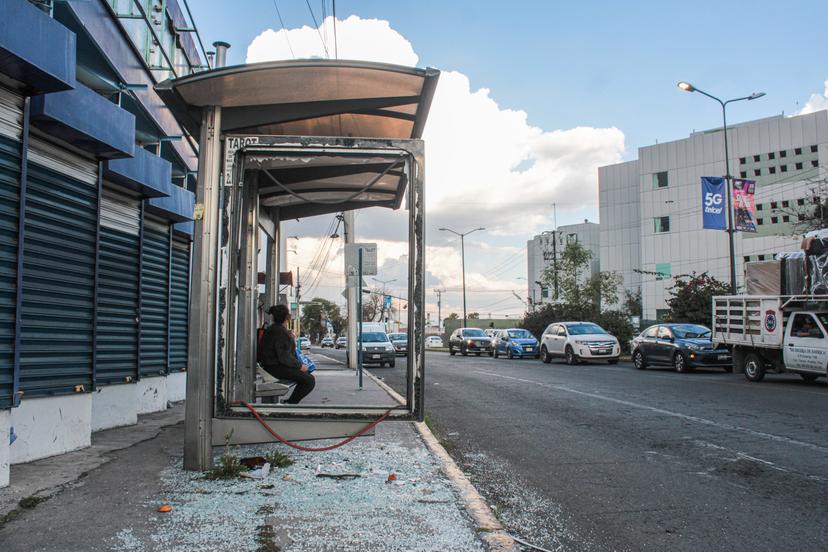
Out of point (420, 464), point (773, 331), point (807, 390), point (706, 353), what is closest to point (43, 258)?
point (420, 464)

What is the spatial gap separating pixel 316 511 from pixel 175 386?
7906 millimetres

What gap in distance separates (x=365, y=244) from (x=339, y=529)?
431 inches

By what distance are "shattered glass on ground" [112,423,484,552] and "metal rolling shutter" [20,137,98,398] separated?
1.59m

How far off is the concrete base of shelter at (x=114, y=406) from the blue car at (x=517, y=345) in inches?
1011

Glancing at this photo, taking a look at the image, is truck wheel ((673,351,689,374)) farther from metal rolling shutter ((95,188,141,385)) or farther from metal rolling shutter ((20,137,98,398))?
metal rolling shutter ((20,137,98,398))

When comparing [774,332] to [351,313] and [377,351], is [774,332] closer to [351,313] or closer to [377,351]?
[351,313]

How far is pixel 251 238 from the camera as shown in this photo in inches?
319

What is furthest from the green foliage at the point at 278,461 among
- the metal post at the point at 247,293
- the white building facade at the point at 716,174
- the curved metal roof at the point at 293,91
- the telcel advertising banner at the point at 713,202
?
the white building facade at the point at 716,174

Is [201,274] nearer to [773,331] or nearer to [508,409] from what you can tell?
[508,409]

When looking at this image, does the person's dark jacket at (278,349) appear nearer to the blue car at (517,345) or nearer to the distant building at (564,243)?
the blue car at (517,345)

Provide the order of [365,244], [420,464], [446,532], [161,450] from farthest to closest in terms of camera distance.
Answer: [365,244] < [161,450] < [420,464] < [446,532]

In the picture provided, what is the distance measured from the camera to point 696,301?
28438mm

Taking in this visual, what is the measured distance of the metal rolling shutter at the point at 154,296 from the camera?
10125 mm

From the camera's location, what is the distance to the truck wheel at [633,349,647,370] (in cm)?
2269
